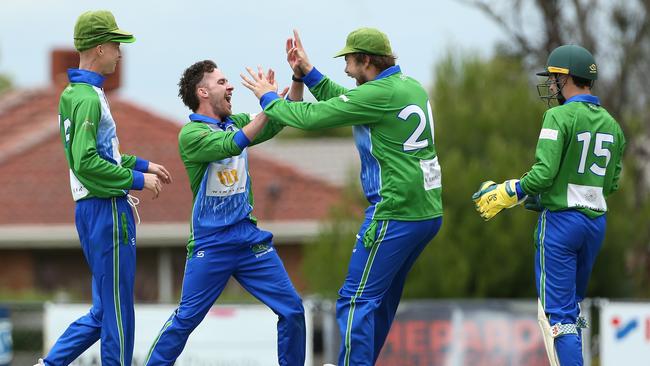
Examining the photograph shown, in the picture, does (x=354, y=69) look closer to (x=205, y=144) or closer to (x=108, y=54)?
(x=205, y=144)

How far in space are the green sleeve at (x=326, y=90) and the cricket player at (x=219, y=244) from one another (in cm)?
41

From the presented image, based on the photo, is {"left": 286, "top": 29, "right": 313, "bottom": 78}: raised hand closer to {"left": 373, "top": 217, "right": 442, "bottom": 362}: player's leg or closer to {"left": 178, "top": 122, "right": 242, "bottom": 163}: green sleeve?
{"left": 178, "top": 122, "right": 242, "bottom": 163}: green sleeve

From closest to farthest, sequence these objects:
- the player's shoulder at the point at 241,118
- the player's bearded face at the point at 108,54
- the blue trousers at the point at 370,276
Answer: the blue trousers at the point at 370,276, the player's bearded face at the point at 108,54, the player's shoulder at the point at 241,118

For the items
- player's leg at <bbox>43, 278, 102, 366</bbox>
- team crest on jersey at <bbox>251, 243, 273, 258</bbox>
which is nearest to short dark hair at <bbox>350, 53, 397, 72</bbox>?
team crest on jersey at <bbox>251, 243, 273, 258</bbox>

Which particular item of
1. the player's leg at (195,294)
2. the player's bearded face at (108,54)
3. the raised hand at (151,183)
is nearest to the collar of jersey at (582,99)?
the player's leg at (195,294)

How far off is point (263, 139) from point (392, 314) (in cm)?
146

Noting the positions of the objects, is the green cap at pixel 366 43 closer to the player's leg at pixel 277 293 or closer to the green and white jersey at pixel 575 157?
the green and white jersey at pixel 575 157

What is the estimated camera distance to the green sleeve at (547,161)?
8172 millimetres

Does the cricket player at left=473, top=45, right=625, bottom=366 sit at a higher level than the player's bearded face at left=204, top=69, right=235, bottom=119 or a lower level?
lower

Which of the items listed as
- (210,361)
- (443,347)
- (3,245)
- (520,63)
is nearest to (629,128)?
(520,63)

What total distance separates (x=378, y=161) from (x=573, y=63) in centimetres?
151

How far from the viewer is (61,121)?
26.7 ft

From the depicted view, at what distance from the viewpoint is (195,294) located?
837 cm

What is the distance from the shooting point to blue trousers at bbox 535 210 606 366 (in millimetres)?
8398
